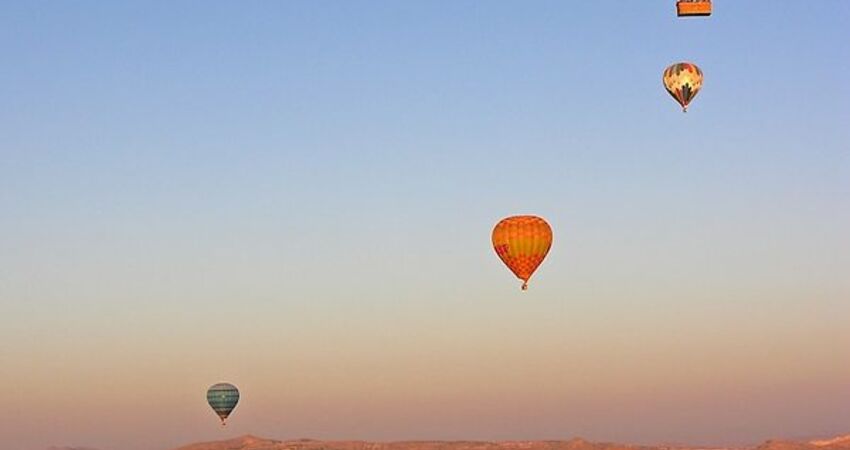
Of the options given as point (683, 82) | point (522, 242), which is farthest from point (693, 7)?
point (522, 242)

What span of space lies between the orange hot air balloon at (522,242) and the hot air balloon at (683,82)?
884 inches

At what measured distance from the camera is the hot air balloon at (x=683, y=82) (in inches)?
6703

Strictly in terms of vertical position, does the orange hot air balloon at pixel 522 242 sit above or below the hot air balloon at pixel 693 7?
below

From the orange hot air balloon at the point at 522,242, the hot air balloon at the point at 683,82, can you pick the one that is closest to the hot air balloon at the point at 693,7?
the hot air balloon at the point at 683,82

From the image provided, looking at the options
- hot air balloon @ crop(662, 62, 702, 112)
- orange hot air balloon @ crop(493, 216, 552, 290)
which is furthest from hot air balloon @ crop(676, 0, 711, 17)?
orange hot air balloon @ crop(493, 216, 552, 290)

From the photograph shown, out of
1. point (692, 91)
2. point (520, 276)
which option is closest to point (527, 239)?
point (520, 276)

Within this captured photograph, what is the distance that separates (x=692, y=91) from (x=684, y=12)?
21.9m

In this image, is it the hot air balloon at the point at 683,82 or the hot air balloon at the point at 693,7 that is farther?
the hot air balloon at the point at 683,82

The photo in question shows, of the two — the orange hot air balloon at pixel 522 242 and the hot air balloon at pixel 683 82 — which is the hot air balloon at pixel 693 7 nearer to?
the hot air balloon at pixel 683 82

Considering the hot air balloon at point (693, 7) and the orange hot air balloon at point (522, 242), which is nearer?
the hot air balloon at point (693, 7)

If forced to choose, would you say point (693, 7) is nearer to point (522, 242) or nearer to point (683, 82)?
point (683, 82)

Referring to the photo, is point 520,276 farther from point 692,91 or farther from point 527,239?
point 692,91

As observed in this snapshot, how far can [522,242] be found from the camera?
559 feet

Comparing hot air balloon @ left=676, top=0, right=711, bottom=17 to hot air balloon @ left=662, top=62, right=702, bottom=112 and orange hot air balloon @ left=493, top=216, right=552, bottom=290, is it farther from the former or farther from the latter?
orange hot air balloon @ left=493, top=216, right=552, bottom=290
